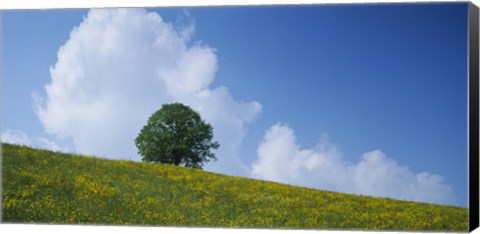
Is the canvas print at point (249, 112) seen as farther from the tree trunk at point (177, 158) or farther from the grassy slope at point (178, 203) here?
the tree trunk at point (177, 158)

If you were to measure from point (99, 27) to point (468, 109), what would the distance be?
977 cm

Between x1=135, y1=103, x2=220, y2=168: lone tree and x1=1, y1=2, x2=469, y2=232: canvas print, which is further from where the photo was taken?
x1=135, y1=103, x2=220, y2=168: lone tree

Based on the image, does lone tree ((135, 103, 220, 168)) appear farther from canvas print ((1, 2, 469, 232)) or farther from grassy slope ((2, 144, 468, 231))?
grassy slope ((2, 144, 468, 231))

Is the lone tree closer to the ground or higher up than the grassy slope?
higher up

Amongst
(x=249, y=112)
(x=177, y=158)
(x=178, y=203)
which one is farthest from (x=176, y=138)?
(x=178, y=203)

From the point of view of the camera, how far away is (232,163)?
2158 centimetres

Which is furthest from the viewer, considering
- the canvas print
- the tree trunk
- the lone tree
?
the tree trunk

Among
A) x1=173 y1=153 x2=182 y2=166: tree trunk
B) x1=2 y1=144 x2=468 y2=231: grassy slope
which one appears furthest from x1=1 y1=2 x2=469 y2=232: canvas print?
x1=173 y1=153 x2=182 y2=166: tree trunk

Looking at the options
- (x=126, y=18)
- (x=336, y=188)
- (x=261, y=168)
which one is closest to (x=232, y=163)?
(x=261, y=168)

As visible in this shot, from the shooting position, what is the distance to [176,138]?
87.5 feet

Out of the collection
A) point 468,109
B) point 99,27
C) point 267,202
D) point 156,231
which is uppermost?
point 99,27

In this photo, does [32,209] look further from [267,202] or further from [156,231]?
[267,202]

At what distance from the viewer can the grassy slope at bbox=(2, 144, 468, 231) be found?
19.5 meters

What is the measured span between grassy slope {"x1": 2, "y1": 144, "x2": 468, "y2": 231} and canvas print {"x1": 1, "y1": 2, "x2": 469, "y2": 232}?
5 cm
